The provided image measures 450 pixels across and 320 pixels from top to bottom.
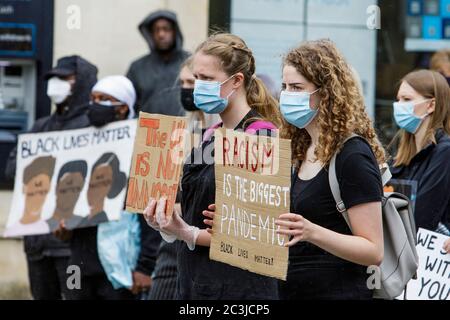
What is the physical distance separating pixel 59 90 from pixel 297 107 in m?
3.57

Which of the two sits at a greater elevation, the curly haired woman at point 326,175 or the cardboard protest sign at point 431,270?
the curly haired woman at point 326,175

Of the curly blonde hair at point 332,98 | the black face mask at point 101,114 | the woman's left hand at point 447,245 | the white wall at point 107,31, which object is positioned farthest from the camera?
the white wall at point 107,31

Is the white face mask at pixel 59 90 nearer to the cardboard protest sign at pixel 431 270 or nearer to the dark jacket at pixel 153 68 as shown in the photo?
the dark jacket at pixel 153 68

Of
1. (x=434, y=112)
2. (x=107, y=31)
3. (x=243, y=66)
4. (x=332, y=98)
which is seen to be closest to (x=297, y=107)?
(x=332, y=98)

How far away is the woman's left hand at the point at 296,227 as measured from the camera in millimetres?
4023

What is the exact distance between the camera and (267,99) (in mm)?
4910

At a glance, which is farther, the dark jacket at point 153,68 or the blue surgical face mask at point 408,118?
the dark jacket at point 153,68

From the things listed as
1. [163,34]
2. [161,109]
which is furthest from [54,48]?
[161,109]

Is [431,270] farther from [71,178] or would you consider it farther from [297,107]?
[71,178]

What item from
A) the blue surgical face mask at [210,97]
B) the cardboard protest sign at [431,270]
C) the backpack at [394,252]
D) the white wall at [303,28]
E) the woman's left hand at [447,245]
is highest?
the white wall at [303,28]

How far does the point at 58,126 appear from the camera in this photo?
768cm

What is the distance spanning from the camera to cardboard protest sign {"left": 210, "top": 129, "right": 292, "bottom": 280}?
4223mm

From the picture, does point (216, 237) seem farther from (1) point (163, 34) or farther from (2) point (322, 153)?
(1) point (163, 34)

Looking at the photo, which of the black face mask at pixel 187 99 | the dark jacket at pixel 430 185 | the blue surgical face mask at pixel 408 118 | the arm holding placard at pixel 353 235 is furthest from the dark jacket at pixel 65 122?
the arm holding placard at pixel 353 235
